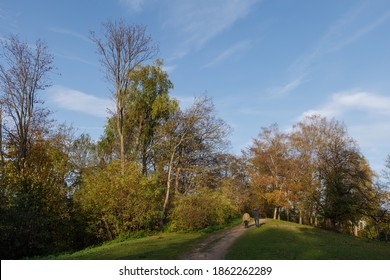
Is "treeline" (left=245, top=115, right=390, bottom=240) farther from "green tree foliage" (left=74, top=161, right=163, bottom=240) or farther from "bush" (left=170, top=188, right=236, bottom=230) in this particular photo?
"green tree foliage" (left=74, top=161, right=163, bottom=240)

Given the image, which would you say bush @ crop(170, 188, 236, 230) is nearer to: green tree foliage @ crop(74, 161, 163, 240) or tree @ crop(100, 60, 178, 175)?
green tree foliage @ crop(74, 161, 163, 240)

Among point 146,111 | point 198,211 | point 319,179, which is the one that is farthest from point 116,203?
point 319,179

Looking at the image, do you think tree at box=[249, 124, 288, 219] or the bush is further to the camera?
tree at box=[249, 124, 288, 219]

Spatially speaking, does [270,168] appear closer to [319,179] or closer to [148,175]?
[319,179]

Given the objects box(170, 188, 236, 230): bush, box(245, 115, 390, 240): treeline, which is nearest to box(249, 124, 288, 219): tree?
box(245, 115, 390, 240): treeline

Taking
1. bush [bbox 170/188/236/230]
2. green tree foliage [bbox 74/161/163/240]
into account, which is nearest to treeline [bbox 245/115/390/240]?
bush [bbox 170/188/236/230]

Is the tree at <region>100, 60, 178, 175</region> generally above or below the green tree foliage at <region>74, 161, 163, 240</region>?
above

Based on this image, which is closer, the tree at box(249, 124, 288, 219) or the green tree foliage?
the green tree foliage

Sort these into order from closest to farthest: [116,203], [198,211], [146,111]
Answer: [116,203] → [198,211] → [146,111]

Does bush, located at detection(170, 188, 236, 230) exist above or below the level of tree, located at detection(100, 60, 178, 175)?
below

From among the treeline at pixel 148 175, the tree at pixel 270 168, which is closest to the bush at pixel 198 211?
the treeline at pixel 148 175

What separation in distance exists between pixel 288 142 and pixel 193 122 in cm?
1960

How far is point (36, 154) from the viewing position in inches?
1378

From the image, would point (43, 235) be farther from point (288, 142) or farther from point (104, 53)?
point (288, 142)
